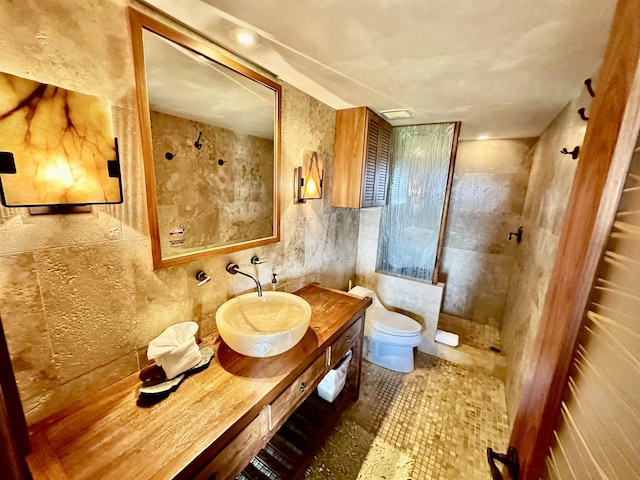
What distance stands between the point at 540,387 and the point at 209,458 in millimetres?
885

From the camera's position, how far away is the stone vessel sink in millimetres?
993

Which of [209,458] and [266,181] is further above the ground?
[266,181]

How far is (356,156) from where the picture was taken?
195 cm

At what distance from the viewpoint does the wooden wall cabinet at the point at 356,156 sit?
190 centimetres

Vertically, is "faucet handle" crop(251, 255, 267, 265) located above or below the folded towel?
above

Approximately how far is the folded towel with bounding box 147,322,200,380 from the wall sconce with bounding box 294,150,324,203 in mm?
1023

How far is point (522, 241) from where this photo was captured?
2252 millimetres

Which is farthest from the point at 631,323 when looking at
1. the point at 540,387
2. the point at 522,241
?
the point at 522,241

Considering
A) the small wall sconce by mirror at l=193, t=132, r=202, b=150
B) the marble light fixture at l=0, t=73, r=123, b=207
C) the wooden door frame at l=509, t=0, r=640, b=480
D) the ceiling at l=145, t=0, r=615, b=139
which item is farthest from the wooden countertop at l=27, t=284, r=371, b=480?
the ceiling at l=145, t=0, r=615, b=139

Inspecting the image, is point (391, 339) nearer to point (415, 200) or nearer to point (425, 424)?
point (425, 424)

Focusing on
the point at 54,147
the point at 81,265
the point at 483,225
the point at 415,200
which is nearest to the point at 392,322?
the point at 415,200

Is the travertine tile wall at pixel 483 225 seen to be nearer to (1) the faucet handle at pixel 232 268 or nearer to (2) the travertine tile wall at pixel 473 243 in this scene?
(2) the travertine tile wall at pixel 473 243

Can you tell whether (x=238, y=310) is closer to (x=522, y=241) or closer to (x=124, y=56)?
(x=124, y=56)

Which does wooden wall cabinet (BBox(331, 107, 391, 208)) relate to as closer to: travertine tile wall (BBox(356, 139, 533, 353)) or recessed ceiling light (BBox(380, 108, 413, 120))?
recessed ceiling light (BBox(380, 108, 413, 120))
